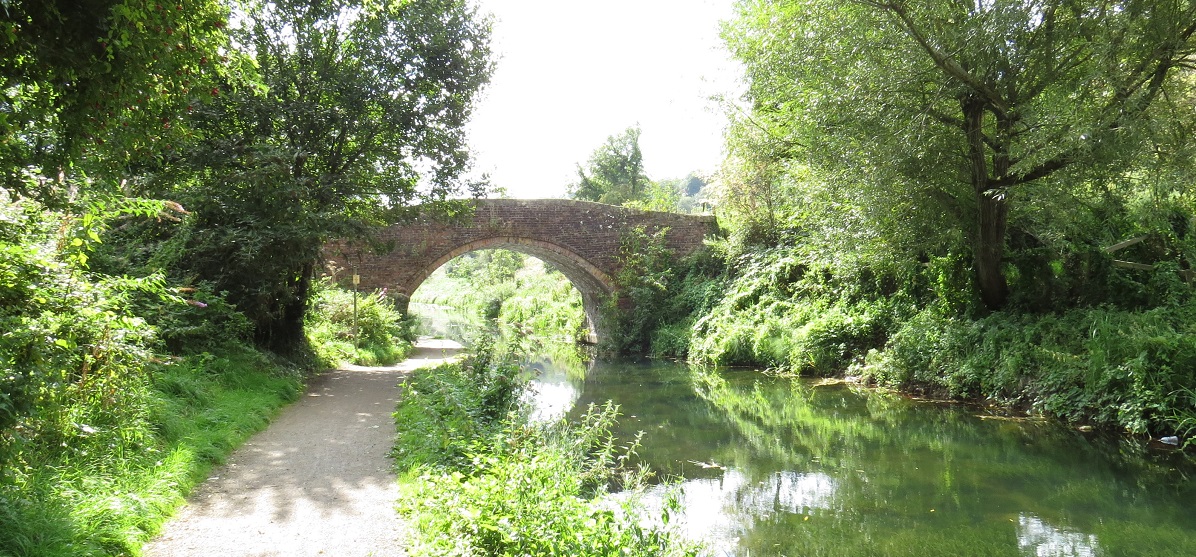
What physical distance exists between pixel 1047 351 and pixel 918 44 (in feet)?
11.9

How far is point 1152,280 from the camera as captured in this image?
8281 mm

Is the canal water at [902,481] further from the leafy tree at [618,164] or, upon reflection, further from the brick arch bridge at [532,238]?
the leafy tree at [618,164]

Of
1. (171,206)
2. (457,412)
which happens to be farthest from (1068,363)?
(171,206)

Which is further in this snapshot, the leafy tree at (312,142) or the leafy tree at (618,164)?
the leafy tree at (618,164)

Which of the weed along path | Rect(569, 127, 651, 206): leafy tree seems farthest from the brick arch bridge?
Rect(569, 127, 651, 206): leafy tree

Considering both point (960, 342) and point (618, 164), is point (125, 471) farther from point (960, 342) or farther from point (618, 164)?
point (618, 164)

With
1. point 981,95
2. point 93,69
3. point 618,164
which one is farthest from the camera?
point 618,164

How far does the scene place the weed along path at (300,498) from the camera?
10.7 feet

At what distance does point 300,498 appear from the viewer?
3.98 meters

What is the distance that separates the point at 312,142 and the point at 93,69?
6.49 m

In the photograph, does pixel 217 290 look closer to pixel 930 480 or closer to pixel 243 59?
pixel 243 59

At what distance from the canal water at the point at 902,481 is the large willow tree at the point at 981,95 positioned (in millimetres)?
2549

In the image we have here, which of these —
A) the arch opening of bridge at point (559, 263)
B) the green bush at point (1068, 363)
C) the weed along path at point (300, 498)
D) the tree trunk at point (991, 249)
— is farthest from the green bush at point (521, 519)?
the arch opening of bridge at point (559, 263)

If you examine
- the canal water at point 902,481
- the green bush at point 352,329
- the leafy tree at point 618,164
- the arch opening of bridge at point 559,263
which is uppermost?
the leafy tree at point 618,164
